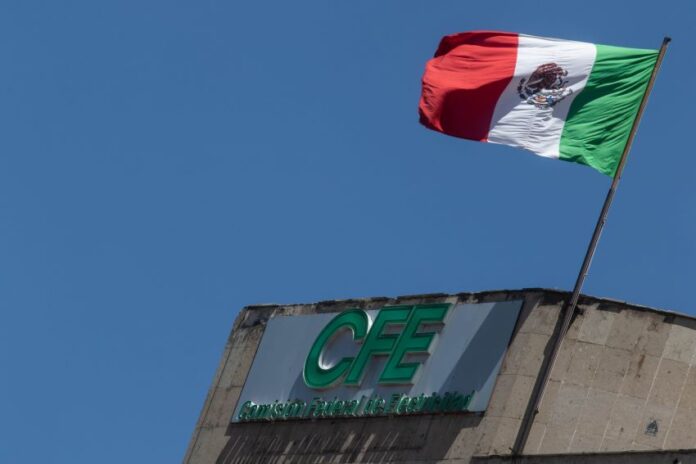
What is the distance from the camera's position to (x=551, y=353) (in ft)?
179

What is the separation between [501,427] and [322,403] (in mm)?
5662

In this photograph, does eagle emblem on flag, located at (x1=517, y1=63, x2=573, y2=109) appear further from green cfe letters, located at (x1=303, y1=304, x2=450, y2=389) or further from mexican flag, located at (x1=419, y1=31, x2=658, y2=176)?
green cfe letters, located at (x1=303, y1=304, x2=450, y2=389)

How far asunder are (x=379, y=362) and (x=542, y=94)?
737 centimetres

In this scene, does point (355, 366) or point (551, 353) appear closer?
point (551, 353)

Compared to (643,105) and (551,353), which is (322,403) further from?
(643,105)

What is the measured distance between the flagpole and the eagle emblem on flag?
1874 mm

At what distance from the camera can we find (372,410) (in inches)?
2244

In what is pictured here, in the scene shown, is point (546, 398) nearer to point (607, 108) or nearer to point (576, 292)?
point (576, 292)

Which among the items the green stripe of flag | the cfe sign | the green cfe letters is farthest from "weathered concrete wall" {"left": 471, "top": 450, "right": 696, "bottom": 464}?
the green stripe of flag

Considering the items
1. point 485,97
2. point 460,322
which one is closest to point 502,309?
point 460,322

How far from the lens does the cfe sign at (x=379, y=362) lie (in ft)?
182

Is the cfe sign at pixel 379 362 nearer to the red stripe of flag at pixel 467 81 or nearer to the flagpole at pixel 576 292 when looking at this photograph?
the flagpole at pixel 576 292

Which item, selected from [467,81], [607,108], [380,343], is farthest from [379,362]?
[607,108]

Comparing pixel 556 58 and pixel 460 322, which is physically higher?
pixel 556 58
